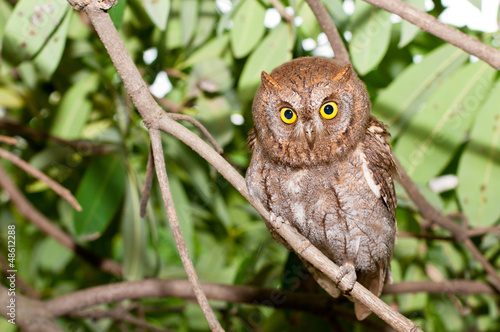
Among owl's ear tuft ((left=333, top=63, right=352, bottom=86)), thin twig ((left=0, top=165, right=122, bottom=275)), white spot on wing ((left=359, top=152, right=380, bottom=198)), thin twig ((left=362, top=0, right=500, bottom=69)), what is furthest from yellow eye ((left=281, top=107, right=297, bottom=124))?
thin twig ((left=0, top=165, right=122, bottom=275))

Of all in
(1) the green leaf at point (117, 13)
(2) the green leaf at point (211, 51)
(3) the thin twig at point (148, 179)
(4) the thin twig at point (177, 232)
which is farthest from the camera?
(2) the green leaf at point (211, 51)

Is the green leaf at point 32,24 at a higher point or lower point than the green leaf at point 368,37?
higher

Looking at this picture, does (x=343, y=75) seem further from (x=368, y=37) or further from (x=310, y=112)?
(x=368, y=37)

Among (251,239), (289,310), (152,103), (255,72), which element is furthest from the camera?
(251,239)

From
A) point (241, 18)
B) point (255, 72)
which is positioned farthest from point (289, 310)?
point (241, 18)

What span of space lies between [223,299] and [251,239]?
0.75 m

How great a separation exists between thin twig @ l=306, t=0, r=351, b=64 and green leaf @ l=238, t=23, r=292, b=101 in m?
0.21

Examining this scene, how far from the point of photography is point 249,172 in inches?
58.5

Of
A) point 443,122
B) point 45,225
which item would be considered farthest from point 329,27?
point 45,225

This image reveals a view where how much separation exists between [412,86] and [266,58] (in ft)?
1.96

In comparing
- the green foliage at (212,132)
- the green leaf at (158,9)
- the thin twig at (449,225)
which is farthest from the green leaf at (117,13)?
the thin twig at (449,225)

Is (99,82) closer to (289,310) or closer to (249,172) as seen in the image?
(249,172)

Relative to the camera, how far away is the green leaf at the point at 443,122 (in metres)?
1.83

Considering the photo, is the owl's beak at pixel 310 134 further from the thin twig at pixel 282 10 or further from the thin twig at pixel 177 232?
the thin twig at pixel 282 10
